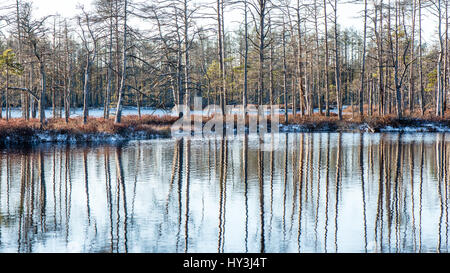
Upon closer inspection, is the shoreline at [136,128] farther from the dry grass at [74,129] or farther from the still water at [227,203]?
the still water at [227,203]

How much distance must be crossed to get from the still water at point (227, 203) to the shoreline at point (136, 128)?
7.71 m

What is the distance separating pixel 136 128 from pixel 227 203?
20671 mm

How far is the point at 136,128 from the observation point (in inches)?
1188

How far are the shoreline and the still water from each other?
7705 mm

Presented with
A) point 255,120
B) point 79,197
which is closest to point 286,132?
point 255,120

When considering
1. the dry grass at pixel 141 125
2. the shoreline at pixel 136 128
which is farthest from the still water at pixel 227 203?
the dry grass at pixel 141 125

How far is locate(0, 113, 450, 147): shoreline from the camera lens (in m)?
27.0

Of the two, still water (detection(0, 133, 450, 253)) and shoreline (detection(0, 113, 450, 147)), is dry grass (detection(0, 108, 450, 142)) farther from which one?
still water (detection(0, 133, 450, 253))

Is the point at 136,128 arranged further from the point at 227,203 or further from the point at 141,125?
the point at 227,203

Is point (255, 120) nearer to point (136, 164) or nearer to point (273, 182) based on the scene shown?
point (136, 164)

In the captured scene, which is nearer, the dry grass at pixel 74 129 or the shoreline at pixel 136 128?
the dry grass at pixel 74 129

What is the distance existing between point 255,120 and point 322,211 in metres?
25.9

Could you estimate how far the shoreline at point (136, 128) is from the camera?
26953 millimetres

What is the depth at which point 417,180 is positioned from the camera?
43.2 ft
